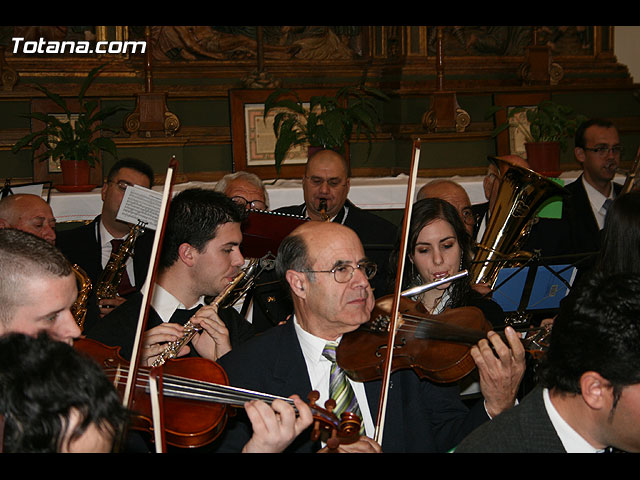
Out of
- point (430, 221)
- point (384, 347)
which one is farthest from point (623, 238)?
point (384, 347)

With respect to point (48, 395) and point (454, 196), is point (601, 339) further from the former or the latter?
point (454, 196)

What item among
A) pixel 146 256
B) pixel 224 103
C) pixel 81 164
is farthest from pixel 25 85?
pixel 146 256

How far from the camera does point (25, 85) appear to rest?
655 centimetres

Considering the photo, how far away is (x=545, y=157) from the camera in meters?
6.60

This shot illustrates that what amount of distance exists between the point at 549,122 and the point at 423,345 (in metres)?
4.36

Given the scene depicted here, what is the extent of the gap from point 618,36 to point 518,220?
462cm

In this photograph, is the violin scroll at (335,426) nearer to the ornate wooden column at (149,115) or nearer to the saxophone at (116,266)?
the saxophone at (116,266)

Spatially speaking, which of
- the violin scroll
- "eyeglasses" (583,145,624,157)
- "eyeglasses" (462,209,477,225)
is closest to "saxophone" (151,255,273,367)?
the violin scroll

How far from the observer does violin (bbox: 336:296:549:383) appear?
2701mm

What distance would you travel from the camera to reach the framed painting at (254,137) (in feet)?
22.1

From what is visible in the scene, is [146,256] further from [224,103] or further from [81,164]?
[224,103]

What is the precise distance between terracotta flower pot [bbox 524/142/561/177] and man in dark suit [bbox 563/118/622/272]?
55 centimetres

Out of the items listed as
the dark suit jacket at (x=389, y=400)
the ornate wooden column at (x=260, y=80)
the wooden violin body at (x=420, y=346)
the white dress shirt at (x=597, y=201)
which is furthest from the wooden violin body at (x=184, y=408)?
the ornate wooden column at (x=260, y=80)

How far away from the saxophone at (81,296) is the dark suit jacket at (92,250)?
23 centimetres
